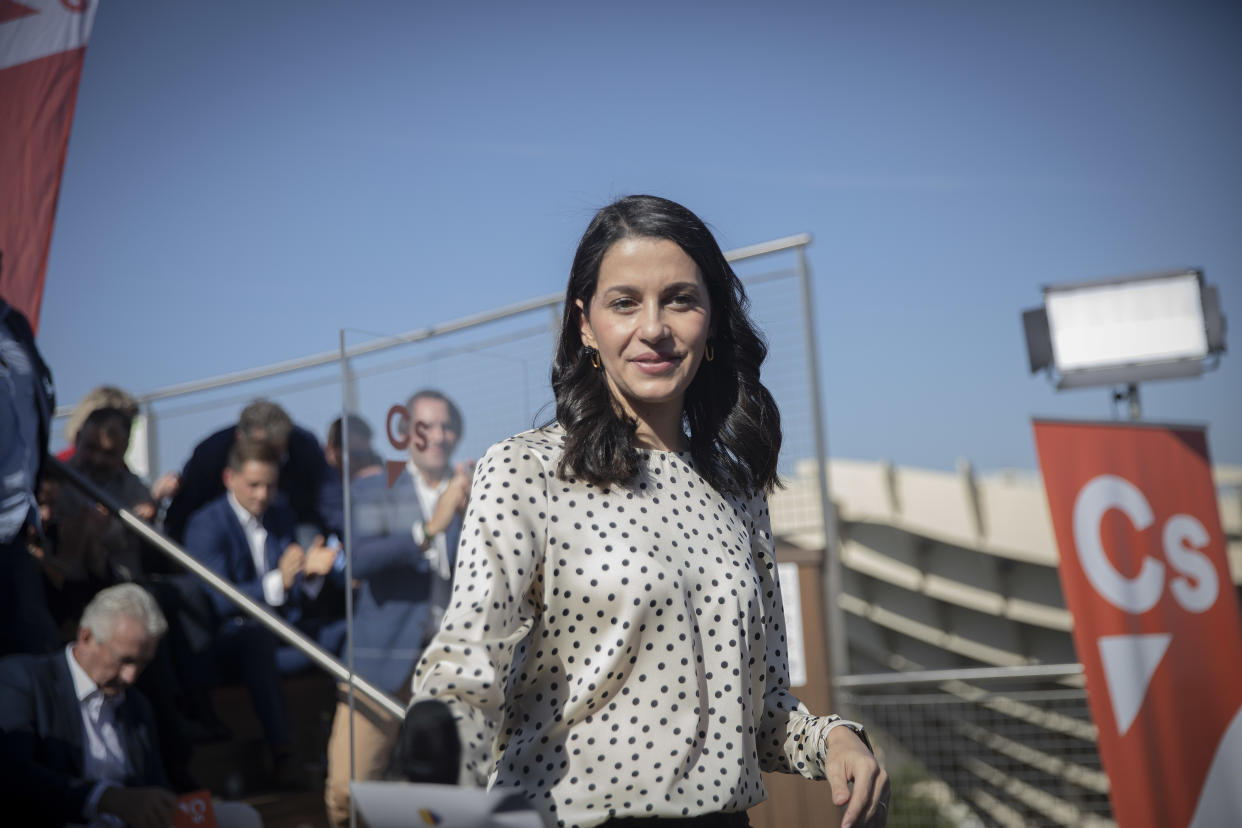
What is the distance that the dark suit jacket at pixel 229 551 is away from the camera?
4.30m

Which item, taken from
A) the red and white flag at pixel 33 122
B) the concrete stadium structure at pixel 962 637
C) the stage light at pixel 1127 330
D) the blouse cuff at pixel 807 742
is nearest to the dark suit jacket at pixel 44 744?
the red and white flag at pixel 33 122

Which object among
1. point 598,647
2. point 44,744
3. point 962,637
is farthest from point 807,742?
point 962,637

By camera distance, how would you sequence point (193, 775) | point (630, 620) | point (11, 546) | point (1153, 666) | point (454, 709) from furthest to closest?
point (1153, 666)
point (193, 775)
point (11, 546)
point (630, 620)
point (454, 709)

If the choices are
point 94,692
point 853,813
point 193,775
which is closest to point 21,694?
point 94,692

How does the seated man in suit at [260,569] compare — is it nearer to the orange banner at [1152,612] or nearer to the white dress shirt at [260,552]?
the white dress shirt at [260,552]

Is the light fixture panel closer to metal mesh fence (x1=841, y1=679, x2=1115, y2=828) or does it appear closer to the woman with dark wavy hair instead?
metal mesh fence (x1=841, y1=679, x2=1115, y2=828)

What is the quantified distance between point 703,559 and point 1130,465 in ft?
14.0

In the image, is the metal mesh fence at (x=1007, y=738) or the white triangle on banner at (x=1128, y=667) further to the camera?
the metal mesh fence at (x=1007, y=738)

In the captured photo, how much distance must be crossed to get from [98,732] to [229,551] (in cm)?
107

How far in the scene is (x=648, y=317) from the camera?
1394 millimetres

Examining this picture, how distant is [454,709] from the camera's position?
106 cm

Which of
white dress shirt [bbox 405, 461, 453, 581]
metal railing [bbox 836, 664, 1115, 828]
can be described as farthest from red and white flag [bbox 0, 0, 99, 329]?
metal railing [bbox 836, 664, 1115, 828]

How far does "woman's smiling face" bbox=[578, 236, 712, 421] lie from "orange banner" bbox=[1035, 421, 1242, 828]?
12.9 feet

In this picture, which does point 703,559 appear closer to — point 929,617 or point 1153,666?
point 1153,666
